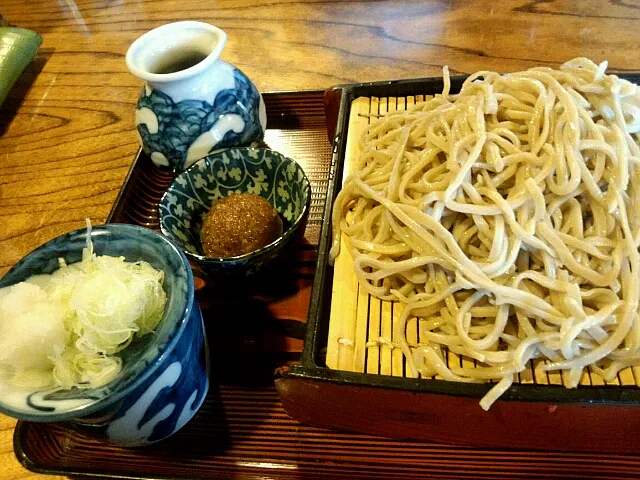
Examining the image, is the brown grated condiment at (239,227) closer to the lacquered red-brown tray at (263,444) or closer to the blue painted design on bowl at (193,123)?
the lacquered red-brown tray at (263,444)

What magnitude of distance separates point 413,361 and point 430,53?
1.41 metres

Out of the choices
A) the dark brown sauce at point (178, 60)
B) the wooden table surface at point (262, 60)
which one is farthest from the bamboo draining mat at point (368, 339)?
the wooden table surface at point (262, 60)

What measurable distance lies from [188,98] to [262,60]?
783 mm

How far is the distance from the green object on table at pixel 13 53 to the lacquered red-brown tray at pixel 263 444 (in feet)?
4.89

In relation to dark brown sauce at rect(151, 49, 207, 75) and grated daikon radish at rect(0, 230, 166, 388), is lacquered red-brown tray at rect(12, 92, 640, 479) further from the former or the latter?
dark brown sauce at rect(151, 49, 207, 75)

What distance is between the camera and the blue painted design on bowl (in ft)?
4.99

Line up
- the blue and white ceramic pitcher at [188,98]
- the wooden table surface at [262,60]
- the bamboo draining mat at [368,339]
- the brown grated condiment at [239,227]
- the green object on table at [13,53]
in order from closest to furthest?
the bamboo draining mat at [368,339] < the brown grated condiment at [239,227] < the blue and white ceramic pitcher at [188,98] < the wooden table surface at [262,60] < the green object on table at [13,53]

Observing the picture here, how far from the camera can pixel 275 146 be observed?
5.94ft

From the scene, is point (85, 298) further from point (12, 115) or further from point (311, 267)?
point (12, 115)

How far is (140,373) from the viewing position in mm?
882

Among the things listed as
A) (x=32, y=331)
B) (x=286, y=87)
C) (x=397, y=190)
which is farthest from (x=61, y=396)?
(x=286, y=87)

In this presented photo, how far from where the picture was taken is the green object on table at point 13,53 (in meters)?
2.21

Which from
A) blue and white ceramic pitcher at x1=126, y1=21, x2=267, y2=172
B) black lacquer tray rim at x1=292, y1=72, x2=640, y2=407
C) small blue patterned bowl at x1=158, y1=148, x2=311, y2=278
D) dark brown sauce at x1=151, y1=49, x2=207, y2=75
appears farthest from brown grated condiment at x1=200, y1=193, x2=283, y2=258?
dark brown sauce at x1=151, y1=49, x2=207, y2=75

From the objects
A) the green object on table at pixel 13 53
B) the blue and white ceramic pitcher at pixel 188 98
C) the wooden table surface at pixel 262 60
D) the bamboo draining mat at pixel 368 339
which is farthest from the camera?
the green object on table at pixel 13 53
